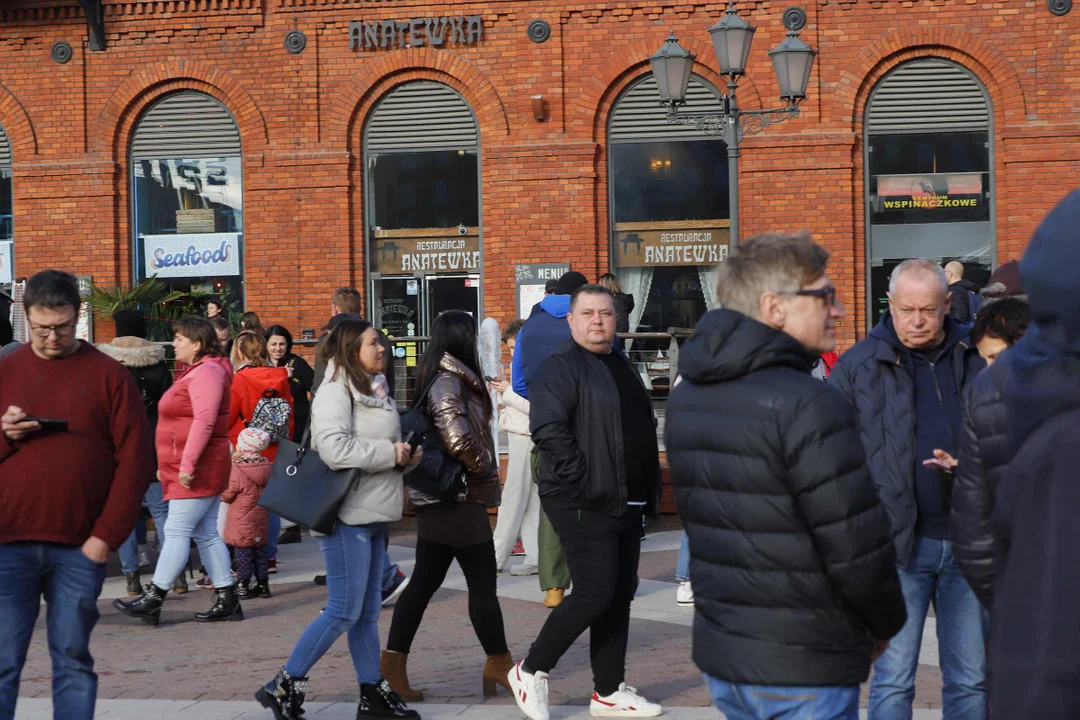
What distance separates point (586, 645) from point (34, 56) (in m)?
15.2

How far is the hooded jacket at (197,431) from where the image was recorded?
9117 mm

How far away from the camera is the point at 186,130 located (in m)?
20.0

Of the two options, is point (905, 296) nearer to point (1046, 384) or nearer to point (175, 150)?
point (1046, 384)

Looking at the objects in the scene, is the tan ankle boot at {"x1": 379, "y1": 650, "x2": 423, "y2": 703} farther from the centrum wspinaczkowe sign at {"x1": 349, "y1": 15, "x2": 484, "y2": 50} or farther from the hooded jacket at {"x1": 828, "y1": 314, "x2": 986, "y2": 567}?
the centrum wspinaczkowe sign at {"x1": 349, "y1": 15, "x2": 484, "y2": 50}

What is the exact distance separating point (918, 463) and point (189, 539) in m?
5.67

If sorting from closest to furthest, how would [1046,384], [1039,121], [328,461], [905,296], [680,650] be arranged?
[1046,384] → [905,296] → [328,461] → [680,650] → [1039,121]

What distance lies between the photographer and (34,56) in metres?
20.0

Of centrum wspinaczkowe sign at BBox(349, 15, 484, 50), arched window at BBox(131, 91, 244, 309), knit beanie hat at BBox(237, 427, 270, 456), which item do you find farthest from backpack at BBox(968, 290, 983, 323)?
arched window at BBox(131, 91, 244, 309)

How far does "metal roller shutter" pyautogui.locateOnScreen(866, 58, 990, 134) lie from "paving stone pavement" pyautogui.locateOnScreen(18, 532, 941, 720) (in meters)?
10.3

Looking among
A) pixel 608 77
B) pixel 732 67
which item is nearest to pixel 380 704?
pixel 732 67

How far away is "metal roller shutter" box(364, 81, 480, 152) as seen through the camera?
19.5 meters

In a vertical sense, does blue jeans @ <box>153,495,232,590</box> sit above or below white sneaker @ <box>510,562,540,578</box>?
above

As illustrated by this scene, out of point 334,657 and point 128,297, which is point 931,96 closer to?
point 128,297

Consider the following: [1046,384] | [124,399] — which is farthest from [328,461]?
[1046,384]
